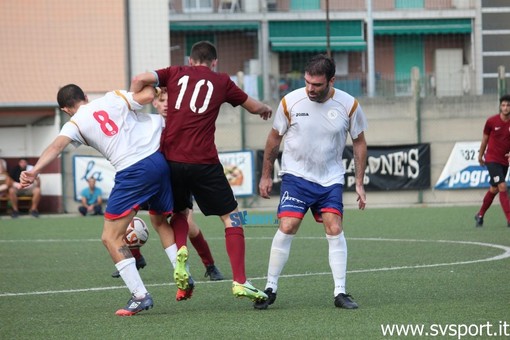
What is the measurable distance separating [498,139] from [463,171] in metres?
8.63

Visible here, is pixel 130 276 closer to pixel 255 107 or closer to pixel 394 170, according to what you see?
pixel 255 107

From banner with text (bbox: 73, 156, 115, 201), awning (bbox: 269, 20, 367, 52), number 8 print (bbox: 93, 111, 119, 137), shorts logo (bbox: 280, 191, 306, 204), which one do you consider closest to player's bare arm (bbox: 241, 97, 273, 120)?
shorts logo (bbox: 280, 191, 306, 204)

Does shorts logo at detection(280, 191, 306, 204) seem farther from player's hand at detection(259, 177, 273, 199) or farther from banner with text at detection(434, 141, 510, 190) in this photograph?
banner with text at detection(434, 141, 510, 190)

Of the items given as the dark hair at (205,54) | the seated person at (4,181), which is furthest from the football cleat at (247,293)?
the seated person at (4,181)

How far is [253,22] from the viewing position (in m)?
40.5

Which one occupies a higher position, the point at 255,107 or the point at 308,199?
the point at 255,107

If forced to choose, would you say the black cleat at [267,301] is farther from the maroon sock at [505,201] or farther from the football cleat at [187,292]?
the maroon sock at [505,201]

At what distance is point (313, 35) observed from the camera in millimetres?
41344

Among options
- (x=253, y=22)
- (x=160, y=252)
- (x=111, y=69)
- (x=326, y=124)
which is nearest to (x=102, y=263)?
(x=160, y=252)

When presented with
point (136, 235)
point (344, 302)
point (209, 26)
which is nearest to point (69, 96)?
point (136, 235)

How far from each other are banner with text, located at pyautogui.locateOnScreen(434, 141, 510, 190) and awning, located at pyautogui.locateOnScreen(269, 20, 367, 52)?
50.3 ft

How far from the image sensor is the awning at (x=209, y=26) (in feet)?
127

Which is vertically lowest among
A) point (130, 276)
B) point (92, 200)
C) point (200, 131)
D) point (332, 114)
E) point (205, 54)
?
point (92, 200)

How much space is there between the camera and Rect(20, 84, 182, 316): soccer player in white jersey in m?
8.40
